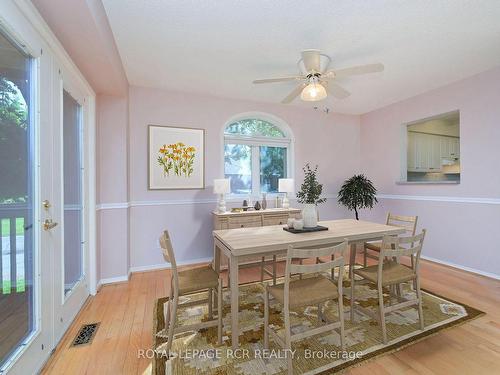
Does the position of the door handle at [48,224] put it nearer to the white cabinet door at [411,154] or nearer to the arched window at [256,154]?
the arched window at [256,154]

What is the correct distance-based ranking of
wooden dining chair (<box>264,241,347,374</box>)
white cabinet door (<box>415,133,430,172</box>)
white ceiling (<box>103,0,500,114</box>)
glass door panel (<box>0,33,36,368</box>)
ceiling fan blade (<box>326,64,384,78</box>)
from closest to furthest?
glass door panel (<box>0,33,36,368</box>) → wooden dining chair (<box>264,241,347,374</box>) → white ceiling (<box>103,0,500,114</box>) → ceiling fan blade (<box>326,64,384,78</box>) → white cabinet door (<box>415,133,430,172</box>)

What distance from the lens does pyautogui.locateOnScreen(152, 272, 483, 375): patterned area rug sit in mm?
1604

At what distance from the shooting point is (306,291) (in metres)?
1.71

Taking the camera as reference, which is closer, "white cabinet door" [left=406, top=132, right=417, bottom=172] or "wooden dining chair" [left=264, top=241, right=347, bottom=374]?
"wooden dining chair" [left=264, top=241, right=347, bottom=374]

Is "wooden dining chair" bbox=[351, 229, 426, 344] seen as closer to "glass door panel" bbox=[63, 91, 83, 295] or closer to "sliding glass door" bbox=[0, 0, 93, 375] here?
"sliding glass door" bbox=[0, 0, 93, 375]

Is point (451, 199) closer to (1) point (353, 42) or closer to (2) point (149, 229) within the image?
(1) point (353, 42)

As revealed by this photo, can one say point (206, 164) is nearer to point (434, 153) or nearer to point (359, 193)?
point (359, 193)

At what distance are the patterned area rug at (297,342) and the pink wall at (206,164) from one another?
1.23 m

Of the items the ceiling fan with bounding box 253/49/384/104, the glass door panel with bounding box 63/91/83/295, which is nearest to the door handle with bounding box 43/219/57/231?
the glass door panel with bounding box 63/91/83/295

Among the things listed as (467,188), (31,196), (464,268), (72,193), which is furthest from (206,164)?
(464,268)

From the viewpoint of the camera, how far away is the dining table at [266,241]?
69.7 inches

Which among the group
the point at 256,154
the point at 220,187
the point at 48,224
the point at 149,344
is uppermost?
the point at 256,154

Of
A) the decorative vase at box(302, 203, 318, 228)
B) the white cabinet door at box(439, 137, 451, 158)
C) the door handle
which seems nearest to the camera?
the door handle

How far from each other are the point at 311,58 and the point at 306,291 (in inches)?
78.0
